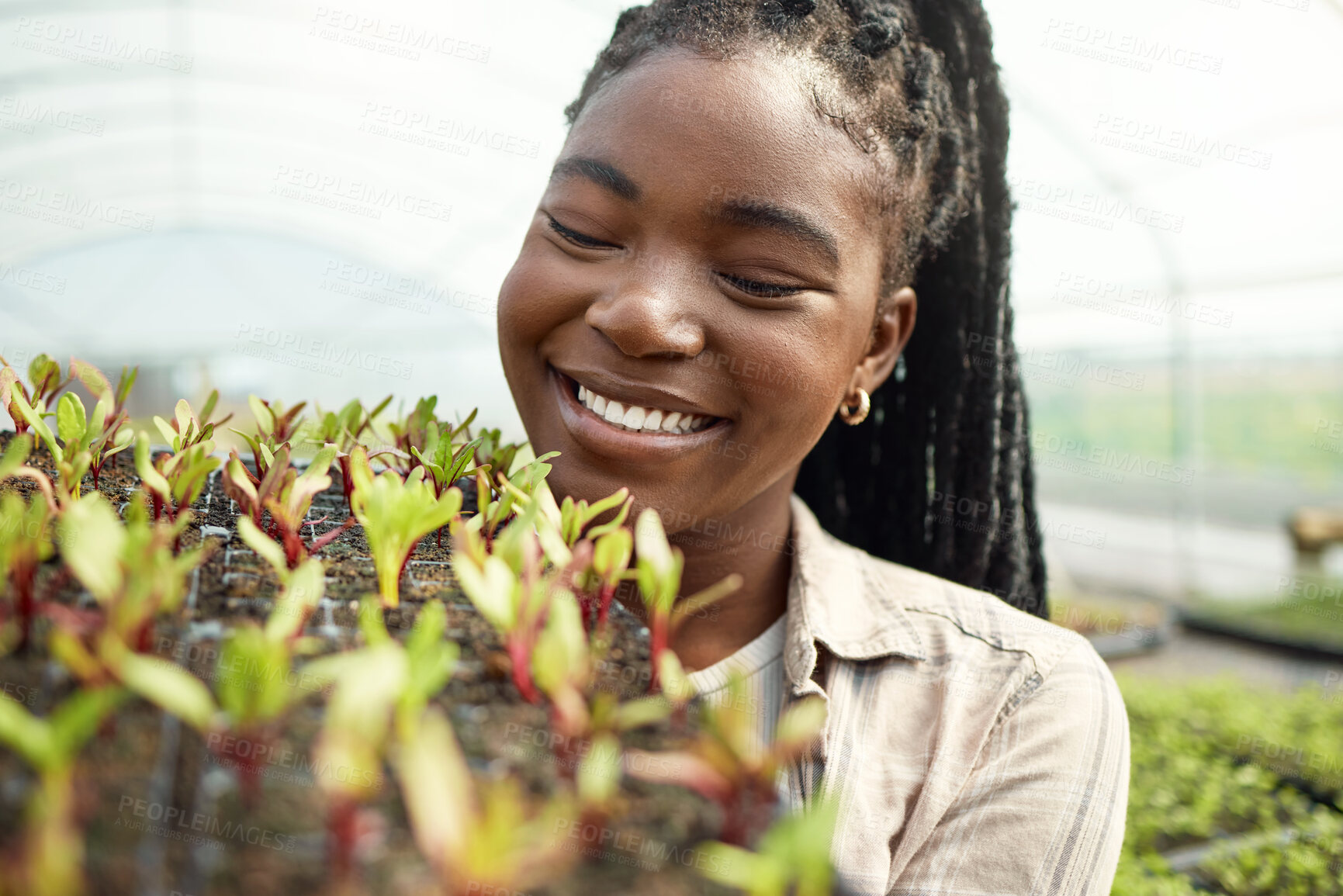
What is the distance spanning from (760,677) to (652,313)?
606 mm

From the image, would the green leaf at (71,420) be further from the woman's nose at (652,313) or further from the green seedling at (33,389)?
the woman's nose at (652,313)

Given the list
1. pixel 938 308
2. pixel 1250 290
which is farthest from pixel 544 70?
pixel 938 308

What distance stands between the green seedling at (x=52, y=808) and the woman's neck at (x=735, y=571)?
3.04 ft

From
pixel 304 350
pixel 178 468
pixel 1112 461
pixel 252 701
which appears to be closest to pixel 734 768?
pixel 252 701

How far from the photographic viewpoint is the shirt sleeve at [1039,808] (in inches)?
43.1

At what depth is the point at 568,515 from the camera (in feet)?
2.64

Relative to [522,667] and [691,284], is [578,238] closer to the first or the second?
[691,284]

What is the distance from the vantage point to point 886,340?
150 centimetres

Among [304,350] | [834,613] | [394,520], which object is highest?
[394,520]

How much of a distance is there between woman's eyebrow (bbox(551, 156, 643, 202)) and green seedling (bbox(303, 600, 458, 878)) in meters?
0.78

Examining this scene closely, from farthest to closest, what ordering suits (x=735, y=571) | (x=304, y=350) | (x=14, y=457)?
(x=304, y=350) → (x=735, y=571) → (x=14, y=457)

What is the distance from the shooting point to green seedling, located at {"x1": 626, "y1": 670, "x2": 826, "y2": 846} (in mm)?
511

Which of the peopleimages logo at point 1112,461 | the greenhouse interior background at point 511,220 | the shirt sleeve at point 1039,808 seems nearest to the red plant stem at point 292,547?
the shirt sleeve at point 1039,808

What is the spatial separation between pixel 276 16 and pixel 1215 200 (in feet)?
27.6
